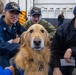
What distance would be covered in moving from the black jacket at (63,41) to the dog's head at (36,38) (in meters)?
0.42

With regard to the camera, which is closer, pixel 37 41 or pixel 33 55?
pixel 37 41

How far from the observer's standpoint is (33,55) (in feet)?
8.02

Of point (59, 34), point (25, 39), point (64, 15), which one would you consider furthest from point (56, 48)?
point (64, 15)

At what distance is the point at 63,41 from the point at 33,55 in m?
0.65

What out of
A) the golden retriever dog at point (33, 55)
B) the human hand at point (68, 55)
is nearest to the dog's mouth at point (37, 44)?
the golden retriever dog at point (33, 55)

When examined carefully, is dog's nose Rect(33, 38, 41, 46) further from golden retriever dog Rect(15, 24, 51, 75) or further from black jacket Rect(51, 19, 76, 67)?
black jacket Rect(51, 19, 76, 67)

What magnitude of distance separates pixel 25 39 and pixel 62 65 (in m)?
0.64

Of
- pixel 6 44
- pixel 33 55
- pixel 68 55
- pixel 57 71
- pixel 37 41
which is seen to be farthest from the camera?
pixel 57 71

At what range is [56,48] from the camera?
9.77 feet

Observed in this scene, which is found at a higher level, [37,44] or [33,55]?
[37,44]

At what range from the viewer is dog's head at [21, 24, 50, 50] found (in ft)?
7.55

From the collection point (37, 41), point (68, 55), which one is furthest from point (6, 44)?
point (68, 55)

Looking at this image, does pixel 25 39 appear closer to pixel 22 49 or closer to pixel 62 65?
pixel 22 49

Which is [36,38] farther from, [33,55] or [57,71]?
[57,71]
